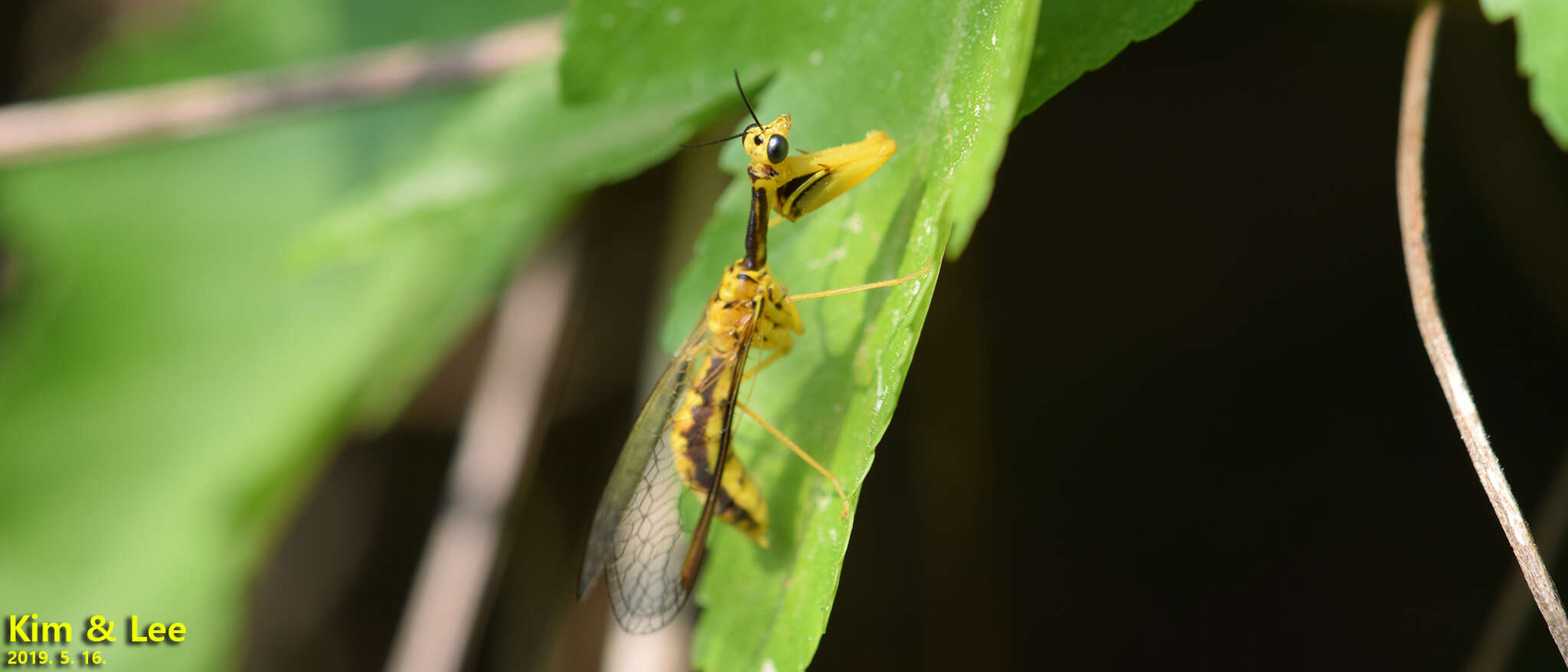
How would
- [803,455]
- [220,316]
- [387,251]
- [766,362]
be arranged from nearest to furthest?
[803,455]
[766,362]
[387,251]
[220,316]

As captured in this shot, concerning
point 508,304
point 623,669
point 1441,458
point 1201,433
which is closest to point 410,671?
point 623,669

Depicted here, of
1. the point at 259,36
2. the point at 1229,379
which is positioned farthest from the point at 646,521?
the point at 259,36

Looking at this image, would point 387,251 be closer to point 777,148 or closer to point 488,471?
point 488,471

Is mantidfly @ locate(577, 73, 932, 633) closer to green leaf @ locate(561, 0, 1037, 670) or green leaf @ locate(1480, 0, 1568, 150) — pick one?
green leaf @ locate(561, 0, 1037, 670)

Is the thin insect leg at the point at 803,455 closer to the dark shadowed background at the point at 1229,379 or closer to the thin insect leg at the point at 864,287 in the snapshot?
the thin insect leg at the point at 864,287

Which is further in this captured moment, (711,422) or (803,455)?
(711,422)

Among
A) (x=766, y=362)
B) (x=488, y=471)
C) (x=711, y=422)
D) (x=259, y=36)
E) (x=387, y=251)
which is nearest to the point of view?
(x=766, y=362)

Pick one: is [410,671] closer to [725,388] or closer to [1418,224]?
[725,388]

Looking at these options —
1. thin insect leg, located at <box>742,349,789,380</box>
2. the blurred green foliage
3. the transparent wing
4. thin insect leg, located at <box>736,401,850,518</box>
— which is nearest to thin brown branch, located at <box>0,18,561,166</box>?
the blurred green foliage
